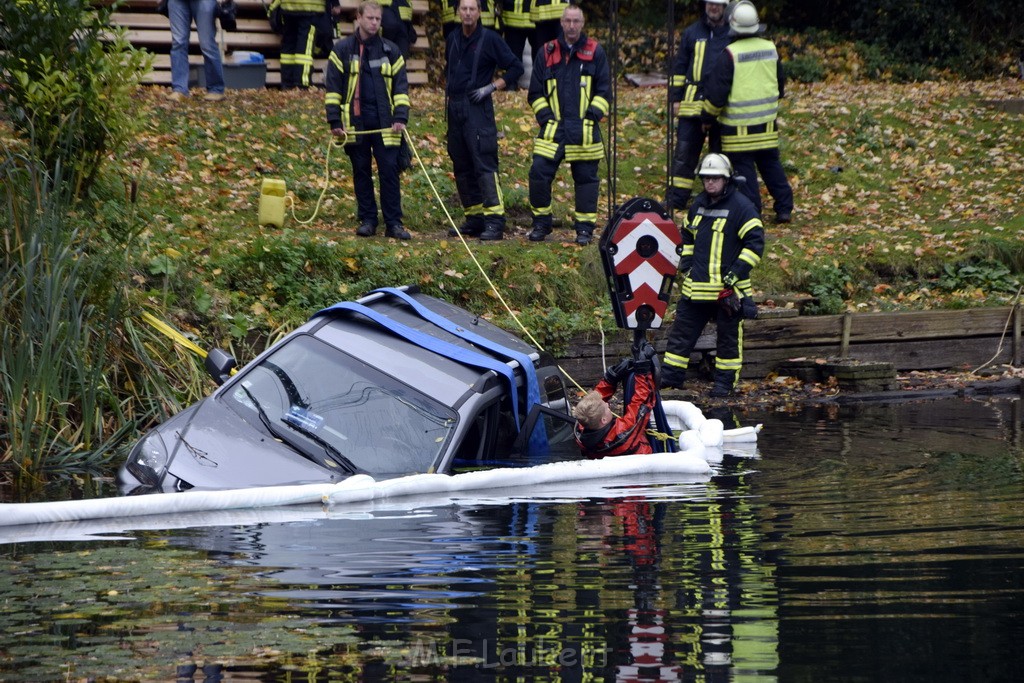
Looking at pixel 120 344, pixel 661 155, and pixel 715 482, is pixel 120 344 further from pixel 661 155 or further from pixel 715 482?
pixel 661 155

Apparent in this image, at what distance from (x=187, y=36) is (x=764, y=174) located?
23.5 ft

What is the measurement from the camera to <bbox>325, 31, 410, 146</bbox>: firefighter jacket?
13953 mm

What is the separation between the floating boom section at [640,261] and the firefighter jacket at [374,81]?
3.88 meters

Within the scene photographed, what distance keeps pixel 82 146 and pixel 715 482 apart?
6.48 meters

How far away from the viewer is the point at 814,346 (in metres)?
14.1

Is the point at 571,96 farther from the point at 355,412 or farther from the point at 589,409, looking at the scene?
the point at 355,412

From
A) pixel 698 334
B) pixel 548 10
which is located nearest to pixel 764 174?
pixel 698 334

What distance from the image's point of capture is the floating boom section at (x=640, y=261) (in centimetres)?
1056

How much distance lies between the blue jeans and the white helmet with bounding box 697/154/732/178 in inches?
288

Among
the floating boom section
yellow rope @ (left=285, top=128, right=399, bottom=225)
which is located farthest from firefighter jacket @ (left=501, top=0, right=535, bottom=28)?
the floating boom section

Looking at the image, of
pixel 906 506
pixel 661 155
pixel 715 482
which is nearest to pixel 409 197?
pixel 661 155

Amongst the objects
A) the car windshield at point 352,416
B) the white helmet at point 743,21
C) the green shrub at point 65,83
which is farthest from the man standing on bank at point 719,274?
the car windshield at point 352,416

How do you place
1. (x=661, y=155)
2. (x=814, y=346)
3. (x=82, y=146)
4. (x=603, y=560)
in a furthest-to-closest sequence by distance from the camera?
(x=661, y=155) → (x=814, y=346) → (x=82, y=146) → (x=603, y=560)

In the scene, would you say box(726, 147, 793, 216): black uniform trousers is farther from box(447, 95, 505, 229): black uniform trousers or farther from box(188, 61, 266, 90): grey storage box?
box(188, 61, 266, 90): grey storage box
